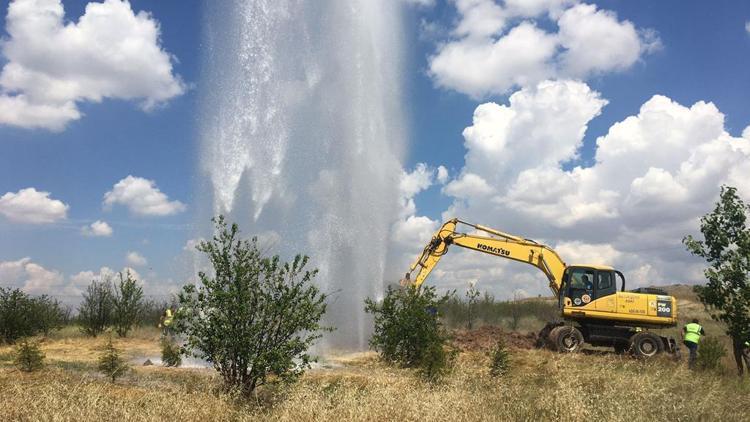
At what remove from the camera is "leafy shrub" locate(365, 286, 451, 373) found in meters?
17.0

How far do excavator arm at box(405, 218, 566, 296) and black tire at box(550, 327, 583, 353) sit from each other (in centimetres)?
207

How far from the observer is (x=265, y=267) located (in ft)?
37.7

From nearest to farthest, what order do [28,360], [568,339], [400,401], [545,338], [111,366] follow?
[400,401]
[111,366]
[28,360]
[568,339]
[545,338]

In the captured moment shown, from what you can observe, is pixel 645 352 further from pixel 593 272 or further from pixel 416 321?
pixel 416 321

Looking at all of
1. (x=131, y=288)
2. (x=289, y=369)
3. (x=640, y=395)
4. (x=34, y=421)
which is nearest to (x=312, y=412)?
(x=289, y=369)

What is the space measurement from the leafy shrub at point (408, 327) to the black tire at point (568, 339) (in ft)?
25.5

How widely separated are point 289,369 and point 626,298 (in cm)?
1761

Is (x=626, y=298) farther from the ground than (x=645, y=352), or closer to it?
farther from the ground

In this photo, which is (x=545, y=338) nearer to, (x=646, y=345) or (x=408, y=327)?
(x=646, y=345)

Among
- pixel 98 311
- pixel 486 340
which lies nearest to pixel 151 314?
pixel 98 311

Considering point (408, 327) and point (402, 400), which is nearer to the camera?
point (402, 400)

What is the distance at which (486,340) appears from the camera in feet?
91.5

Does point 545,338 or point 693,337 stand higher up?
point 693,337

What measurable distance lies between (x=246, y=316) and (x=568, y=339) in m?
16.7
